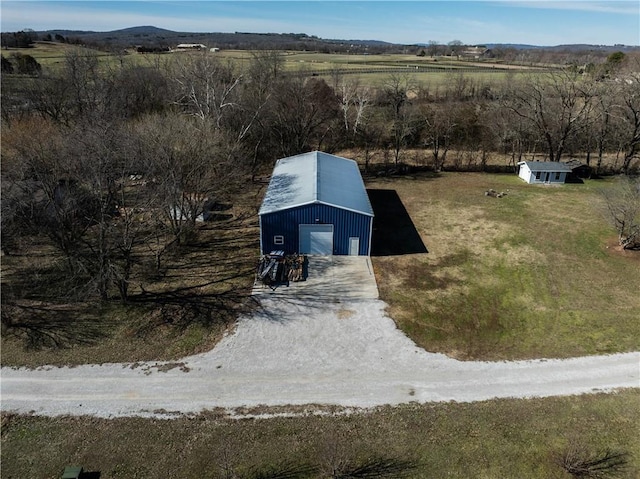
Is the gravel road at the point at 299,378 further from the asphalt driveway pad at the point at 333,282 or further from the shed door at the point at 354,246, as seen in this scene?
the shed door at the point at 354,246

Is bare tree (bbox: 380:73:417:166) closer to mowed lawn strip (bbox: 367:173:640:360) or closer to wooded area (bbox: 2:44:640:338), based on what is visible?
wooded area (bbox: 2:44:640:338)

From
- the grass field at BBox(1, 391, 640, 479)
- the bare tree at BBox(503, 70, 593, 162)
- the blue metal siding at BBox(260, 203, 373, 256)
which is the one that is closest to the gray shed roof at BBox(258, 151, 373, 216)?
the blue metal siding at BBox(260, 203, 373, 256)

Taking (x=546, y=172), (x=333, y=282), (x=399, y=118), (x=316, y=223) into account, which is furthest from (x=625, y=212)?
(x=399, y=118)

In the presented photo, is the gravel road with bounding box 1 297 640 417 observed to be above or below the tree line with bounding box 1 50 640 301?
below

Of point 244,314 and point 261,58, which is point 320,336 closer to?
point 244,314

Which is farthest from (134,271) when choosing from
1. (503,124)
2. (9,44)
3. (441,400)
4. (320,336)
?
(9,44)

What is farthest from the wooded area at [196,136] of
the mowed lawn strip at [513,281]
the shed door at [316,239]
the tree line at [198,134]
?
the mowed lawn strip at [513,281]
